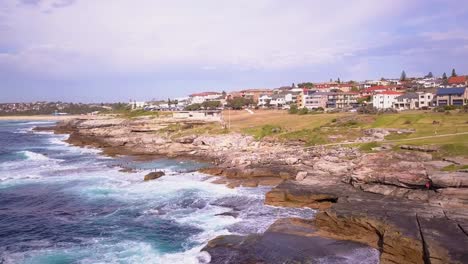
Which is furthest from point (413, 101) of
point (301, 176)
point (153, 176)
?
point (153, 176)

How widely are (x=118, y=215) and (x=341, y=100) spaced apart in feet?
295

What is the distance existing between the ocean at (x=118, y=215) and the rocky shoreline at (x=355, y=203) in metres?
1.78

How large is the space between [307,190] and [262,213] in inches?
180

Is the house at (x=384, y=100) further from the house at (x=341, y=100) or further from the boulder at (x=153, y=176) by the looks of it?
the boulder at (x=153, y=176)

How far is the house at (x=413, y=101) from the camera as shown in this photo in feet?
297

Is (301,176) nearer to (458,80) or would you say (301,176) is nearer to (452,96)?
(452,96)

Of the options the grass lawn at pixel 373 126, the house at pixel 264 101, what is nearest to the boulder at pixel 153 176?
the grass lawn at pixel 373 126

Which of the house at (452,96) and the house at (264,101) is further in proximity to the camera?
the house at (264,101)

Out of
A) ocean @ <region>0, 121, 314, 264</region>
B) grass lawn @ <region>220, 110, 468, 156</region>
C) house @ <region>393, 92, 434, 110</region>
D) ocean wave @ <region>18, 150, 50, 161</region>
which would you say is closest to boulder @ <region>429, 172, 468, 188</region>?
ocean @ <region>0, 121, 314, 264</region>

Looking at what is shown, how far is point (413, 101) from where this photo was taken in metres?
92.0

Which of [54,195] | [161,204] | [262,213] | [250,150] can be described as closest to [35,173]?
[54,195]

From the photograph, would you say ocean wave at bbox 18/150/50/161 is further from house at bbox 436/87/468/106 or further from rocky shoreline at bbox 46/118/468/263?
house at bbox 436/87/468/106

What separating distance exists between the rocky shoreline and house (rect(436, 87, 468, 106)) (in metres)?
52.7

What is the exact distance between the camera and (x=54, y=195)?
114 ft
